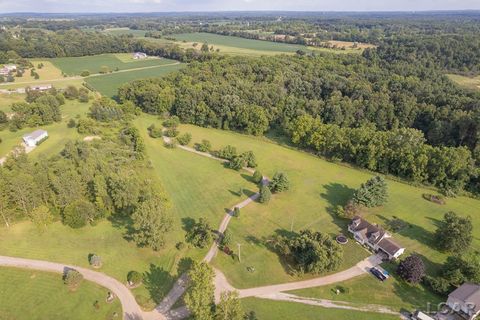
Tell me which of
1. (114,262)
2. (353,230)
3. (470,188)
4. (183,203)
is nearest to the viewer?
(114,262)

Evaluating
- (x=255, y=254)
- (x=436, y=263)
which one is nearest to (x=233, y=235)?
(x=255, y=254)

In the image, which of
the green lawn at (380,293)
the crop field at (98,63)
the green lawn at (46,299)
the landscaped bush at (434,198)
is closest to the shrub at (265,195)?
the green lawn at (380,293)

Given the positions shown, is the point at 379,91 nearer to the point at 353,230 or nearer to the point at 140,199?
the point at 353,230

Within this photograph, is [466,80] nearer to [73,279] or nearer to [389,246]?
[389,246]

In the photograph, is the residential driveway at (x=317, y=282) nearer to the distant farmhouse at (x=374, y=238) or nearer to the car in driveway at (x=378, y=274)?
the car in driveway at (x=378, y=274)

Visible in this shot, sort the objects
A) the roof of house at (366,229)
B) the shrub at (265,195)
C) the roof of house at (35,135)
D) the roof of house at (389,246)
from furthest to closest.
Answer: the roof of house at (35,135) < the shrub at (265,195) < the roof of house at (366,229) < the roof of house at (389,246)

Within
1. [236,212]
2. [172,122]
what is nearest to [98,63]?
[172,122]
